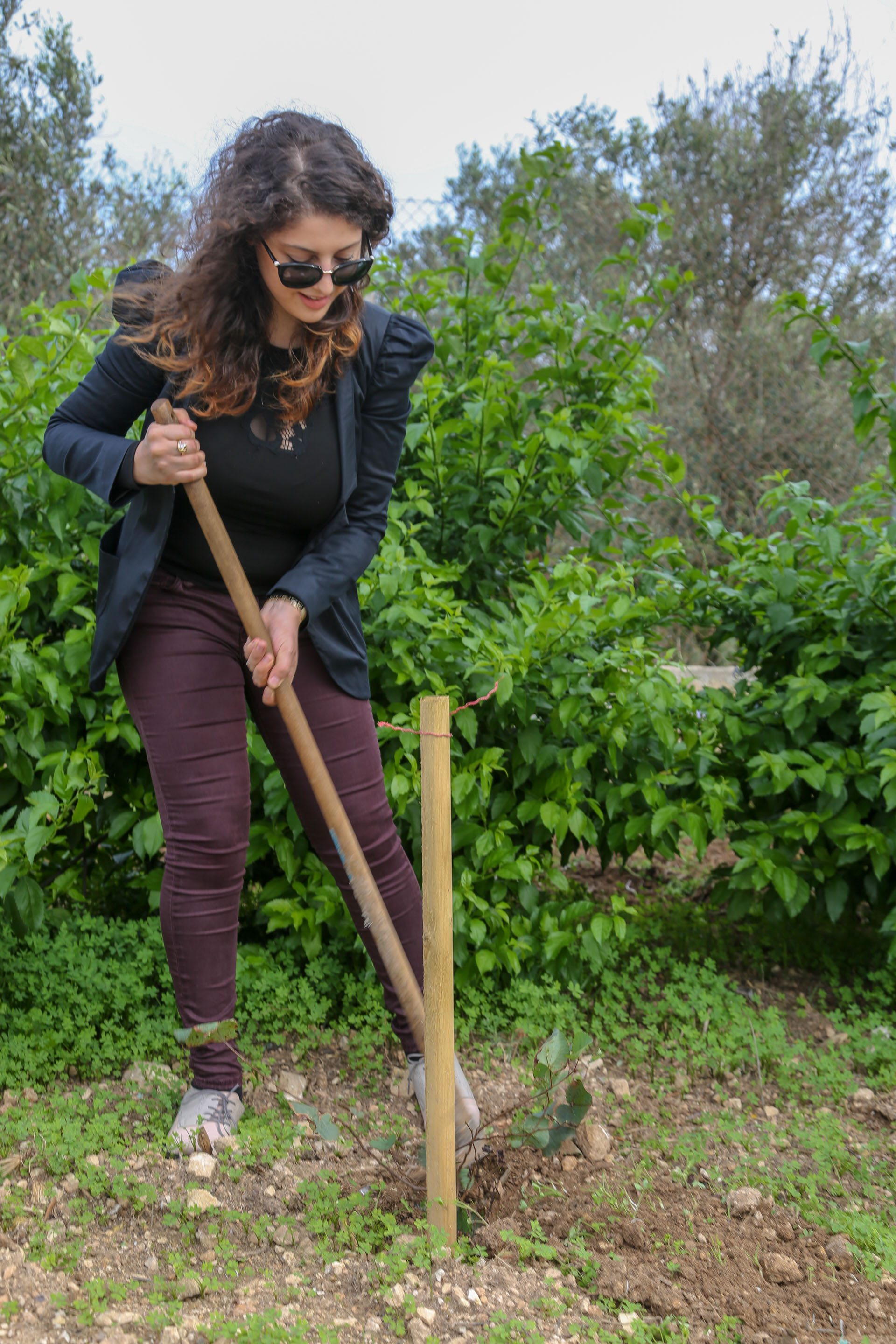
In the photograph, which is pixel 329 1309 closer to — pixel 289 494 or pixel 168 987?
pixel 168 987

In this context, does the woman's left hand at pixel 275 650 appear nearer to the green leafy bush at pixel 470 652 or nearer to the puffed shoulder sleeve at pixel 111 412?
the puffed shoulder sleeve at pixel 111 412

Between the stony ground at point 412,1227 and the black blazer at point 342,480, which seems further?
the black blazer at point 342,480

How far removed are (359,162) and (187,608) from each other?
92 centimetres

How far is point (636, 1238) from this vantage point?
183 cm

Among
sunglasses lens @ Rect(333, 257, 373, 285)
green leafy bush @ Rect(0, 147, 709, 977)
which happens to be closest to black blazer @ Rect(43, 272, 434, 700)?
sunglasses lens @ Rect(333, 257, 373, 285)

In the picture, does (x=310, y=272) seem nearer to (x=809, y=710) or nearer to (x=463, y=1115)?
(x=463, y=1115)

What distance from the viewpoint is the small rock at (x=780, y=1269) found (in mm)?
1777

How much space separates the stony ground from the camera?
163 cm

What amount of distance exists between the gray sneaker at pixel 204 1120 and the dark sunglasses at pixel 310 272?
1648 mm

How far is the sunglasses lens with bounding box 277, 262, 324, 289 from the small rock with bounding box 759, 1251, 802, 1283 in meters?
1.92

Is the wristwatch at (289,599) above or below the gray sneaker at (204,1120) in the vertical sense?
above

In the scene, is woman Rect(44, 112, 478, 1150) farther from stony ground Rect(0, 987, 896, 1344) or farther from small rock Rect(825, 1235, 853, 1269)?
small rock Rect(825, 1235, 853, 1269)

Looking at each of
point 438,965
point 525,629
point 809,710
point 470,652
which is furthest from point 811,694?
point 438,965

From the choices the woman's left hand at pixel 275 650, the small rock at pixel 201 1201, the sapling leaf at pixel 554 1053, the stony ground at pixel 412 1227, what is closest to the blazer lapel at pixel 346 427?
the woman's left hand at pixel 275 650
